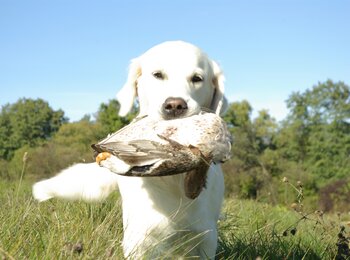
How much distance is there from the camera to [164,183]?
3643 mm

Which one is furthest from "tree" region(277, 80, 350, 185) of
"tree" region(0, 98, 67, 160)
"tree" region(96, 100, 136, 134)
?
"tree" region(0, 98, 67, 160)

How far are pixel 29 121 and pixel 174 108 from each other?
170ft

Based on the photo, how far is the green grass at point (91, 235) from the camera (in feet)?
9.18

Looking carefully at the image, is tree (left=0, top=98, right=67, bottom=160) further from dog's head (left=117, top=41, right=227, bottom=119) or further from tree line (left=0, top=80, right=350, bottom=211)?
dog's head (left=117, top=41, right=227, bottom=119)

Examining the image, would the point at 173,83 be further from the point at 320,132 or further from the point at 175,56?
the point at 320,132

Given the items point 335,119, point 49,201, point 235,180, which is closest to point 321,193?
point 235,180

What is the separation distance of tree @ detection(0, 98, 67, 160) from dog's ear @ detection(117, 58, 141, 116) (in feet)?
144

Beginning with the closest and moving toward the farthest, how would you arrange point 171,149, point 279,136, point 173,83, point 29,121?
point 171,149 → point 173,83 → point 29,121 → point 279,136

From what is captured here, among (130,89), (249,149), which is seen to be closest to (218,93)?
(130,89)

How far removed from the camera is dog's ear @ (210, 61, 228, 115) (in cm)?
441

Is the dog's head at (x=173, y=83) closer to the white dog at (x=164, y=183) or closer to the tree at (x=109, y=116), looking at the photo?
the white dog at (x=164, y=183)

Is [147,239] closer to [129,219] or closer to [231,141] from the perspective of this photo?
[129,219]

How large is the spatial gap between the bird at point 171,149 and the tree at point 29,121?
148 ft

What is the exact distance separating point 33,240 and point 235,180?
36.2 metres
